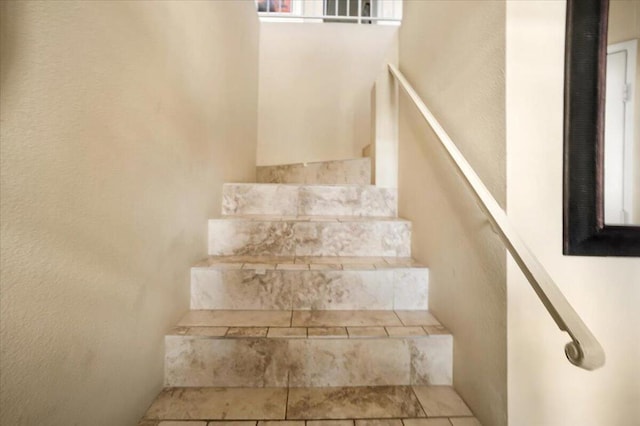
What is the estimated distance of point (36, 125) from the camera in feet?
1.71

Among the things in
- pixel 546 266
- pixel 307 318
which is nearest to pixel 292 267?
pixel 307 318

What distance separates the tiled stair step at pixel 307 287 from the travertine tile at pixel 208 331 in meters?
0.18

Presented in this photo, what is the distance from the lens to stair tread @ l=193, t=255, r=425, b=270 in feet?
4.18

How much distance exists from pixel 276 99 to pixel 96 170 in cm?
267

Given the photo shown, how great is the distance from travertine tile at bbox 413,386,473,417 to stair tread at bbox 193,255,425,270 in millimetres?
495

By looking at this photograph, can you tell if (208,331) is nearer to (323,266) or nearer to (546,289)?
(323,266)

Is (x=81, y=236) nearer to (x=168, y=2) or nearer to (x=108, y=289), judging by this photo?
(x=108, y=289)

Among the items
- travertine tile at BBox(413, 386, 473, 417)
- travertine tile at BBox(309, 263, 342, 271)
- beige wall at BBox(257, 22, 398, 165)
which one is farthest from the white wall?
beige wall at BBox(257, 22, 398, 165)

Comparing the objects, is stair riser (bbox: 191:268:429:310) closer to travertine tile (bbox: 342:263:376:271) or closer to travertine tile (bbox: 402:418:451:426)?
travertine tile (bbox: 342:263:376:271)

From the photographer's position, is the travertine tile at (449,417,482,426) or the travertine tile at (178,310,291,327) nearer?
the travertine tile at (449,417,482,426)

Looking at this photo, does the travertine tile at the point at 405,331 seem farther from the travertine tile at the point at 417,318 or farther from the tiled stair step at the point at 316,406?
the tiled stair step at the point at 316,406

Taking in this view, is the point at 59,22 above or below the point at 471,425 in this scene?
above

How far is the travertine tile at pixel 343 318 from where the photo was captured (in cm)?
112

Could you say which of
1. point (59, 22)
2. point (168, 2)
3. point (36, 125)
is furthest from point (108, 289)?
point (168, 2)
